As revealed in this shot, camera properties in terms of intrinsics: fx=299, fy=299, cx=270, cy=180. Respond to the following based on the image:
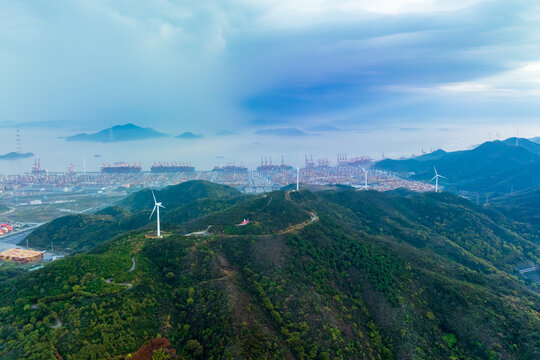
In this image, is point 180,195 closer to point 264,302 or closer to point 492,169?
point 264,302

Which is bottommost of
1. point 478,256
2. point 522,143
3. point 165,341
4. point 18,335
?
point 478,256

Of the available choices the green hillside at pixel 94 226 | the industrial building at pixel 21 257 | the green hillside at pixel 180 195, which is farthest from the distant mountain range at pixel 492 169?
the industrial building at pixel 21 257

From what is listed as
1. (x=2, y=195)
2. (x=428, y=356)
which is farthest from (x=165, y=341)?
(x=2, y=195)

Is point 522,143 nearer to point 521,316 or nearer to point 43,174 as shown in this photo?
point 521,316

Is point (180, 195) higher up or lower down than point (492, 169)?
lower down

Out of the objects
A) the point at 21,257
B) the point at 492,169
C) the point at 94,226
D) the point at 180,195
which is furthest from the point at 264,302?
the point at 492,169

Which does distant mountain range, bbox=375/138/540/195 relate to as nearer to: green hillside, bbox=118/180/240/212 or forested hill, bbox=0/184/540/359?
forested hill, bbox=0/184/540/359

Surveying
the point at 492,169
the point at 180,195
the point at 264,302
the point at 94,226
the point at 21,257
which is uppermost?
the point at 492,169

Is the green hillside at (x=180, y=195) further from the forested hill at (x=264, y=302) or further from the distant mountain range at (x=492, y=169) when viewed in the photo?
the distant mountain range at (x=492, y=169)
